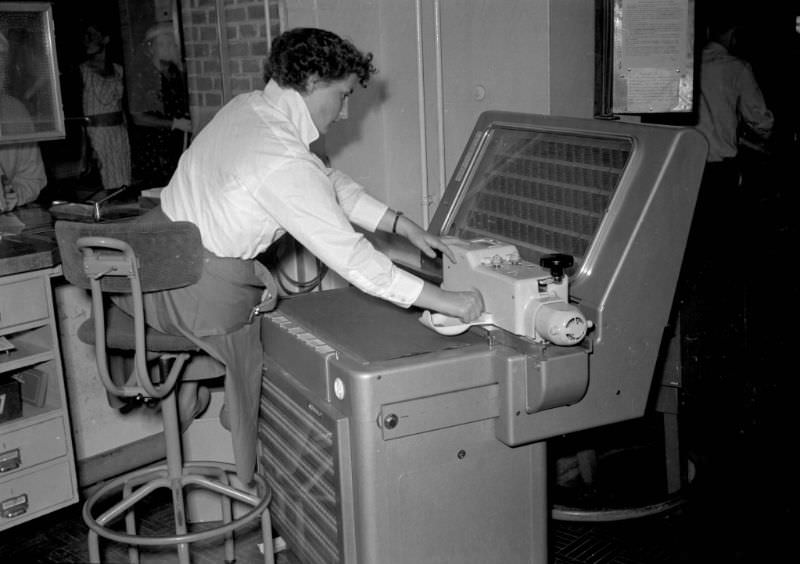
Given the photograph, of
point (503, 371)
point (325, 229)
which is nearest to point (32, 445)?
point (325, 229)

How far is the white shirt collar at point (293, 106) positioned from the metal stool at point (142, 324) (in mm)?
404

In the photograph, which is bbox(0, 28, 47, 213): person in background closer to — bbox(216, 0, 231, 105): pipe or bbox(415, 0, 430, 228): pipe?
bbox(216, 0, 231, 105): pipe

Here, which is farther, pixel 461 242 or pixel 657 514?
pixel 657 514

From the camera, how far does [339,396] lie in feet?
7.07

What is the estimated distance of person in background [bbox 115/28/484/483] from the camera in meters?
2.22

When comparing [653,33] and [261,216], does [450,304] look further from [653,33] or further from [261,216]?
[653,33]

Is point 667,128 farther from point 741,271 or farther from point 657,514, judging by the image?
point 741,271

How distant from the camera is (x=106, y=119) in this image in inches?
154

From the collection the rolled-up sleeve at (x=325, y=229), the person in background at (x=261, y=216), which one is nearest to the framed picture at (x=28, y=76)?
the person in background at (x=261, y=216)

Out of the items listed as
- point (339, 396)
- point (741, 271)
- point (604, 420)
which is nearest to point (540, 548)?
point (604, 420)

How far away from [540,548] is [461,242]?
0.81 meters

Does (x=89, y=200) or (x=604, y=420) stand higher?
(x=89, y=200)

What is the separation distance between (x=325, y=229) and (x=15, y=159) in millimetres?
1931

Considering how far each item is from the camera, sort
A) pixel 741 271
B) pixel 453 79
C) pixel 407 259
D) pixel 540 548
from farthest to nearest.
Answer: pixel 741 271
pixel 407 259
pixel 453 79
pixel 540 548
